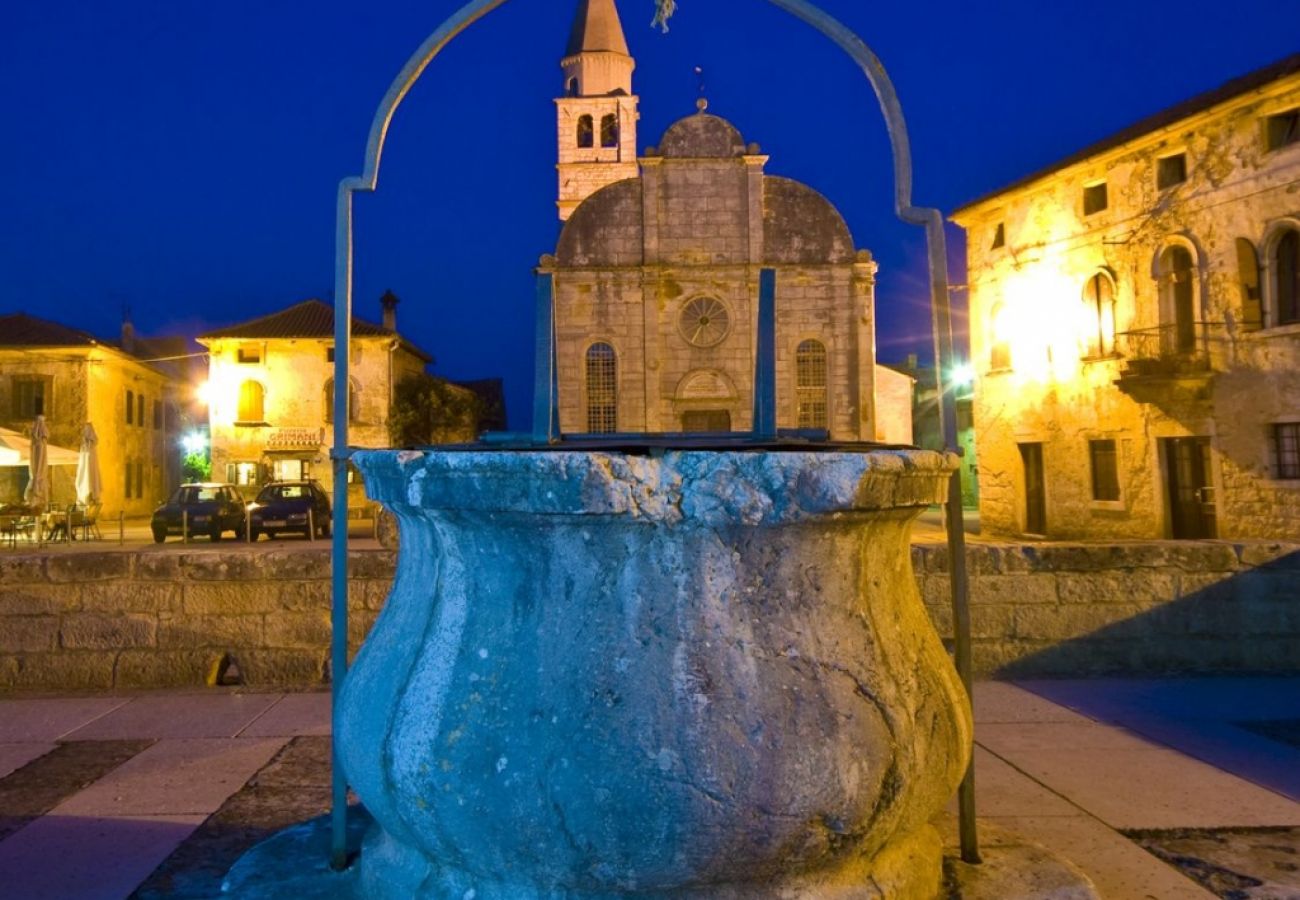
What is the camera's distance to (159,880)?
302 cm

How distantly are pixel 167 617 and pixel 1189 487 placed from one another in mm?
20187

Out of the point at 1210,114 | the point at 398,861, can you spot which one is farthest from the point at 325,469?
the point at 398,861

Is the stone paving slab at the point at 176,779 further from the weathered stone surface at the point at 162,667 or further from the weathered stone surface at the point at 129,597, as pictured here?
the weathered stone surface at the point at 129,597

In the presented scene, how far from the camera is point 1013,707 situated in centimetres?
551

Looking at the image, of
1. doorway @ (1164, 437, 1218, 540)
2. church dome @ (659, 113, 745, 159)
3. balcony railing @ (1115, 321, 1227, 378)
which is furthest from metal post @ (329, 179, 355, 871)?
church dome @ (659, 113, 745, 159)

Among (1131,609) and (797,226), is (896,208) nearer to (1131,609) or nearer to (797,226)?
(1131,609)

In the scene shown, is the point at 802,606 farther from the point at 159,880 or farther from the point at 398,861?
the point at 159,880

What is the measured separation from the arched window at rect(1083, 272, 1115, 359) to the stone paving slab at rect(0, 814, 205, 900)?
72.6 ft

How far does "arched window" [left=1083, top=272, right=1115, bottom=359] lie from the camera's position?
2172cm

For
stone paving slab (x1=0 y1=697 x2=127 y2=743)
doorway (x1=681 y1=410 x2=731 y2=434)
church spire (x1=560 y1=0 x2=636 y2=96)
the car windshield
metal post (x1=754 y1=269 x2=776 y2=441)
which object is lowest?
stone paving slab (x1=0 y1=697 x2=127 y2=743)

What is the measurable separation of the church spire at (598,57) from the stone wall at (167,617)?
45508mm

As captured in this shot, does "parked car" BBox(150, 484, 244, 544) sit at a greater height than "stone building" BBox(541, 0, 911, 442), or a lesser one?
lesser

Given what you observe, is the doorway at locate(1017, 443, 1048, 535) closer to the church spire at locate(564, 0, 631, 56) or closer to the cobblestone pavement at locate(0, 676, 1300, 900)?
the cobblestone pavement at locate(0, 676, 1300, 900)

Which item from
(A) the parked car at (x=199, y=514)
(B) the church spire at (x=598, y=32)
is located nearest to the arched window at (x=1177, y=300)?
(A) the parked car at (x=199, y=514)
